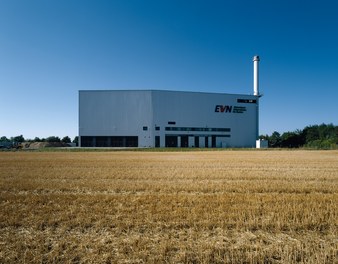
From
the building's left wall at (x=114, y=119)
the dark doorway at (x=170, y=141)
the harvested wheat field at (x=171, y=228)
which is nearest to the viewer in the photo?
the harvested wheat field at (x=171, y=228)

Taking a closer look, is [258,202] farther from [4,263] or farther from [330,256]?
[4,263]

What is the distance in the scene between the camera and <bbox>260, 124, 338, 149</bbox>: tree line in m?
70.0

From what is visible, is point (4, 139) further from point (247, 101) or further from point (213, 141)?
point (247, 101)

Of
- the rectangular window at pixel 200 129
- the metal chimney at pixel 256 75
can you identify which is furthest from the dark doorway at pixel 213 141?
the metal chimney at pixel 256 75

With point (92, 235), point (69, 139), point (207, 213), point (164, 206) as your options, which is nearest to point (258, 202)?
point (207, 213)

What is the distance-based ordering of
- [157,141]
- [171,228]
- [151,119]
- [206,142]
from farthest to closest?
[206,142] → [157,141] → [151,119] → [171,228]

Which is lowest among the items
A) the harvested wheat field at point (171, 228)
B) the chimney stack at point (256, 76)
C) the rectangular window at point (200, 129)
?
the harvested wheat field at point (171, 228)

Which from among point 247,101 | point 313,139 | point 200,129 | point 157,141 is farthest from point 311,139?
point 157,141

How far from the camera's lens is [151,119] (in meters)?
78.5

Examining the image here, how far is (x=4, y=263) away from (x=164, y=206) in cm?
492

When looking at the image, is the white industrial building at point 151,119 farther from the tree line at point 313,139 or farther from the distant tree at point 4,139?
the distant tree at point 4,139

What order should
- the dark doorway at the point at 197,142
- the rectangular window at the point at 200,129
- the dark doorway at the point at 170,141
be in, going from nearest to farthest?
the dark doorway at the point at 170,141 → the rectangular window at the point at 200,129 → the dark doorway at the point at 197,142

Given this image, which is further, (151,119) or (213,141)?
(213,141)

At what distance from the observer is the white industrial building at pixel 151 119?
78.2 m
